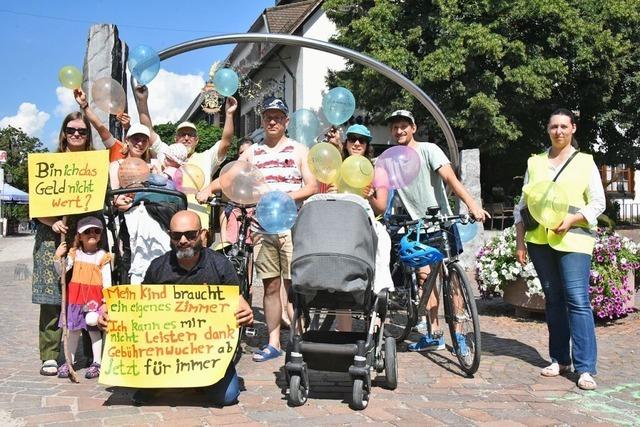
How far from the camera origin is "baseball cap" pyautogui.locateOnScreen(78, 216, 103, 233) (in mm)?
4836

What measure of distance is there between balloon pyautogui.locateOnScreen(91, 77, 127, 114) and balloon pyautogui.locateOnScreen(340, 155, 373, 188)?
7.25 feet

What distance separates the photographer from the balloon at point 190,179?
17.8 ft

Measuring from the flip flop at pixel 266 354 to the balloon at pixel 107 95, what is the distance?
245 cm

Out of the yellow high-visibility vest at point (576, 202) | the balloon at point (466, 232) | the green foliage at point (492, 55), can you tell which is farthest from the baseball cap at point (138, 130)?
the green foliage at point (492, 55)

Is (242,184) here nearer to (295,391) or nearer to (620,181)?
(295,391)

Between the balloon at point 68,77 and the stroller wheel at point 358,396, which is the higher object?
the balloon at point 68,77

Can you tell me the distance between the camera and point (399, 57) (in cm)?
2111

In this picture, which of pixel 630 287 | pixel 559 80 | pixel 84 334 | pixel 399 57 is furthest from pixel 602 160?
pixel 84 334

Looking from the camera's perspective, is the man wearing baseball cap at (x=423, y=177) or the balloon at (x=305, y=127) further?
the balloon at (x=305, y=127)

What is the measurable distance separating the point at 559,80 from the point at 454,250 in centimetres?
1806

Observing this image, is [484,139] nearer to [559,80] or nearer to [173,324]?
[559,80]

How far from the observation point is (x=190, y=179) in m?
5.45

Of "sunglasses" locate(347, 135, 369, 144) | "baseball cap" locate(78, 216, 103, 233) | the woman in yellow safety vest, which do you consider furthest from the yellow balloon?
"baseball cap" locate(78, 216, 103, 233)

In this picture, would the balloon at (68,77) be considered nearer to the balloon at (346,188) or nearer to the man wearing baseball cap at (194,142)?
the man wearing baseball cap at (194,142)
